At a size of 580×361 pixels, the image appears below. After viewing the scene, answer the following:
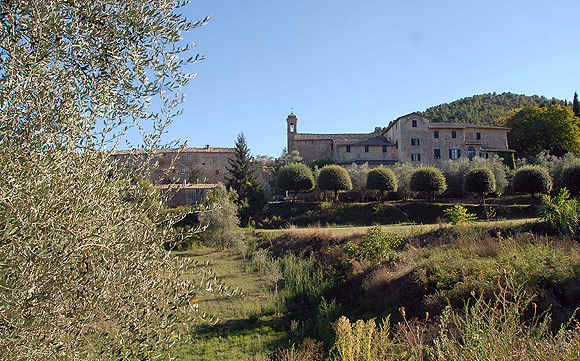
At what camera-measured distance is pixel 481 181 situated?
30203 mm

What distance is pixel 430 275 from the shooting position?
11.1m

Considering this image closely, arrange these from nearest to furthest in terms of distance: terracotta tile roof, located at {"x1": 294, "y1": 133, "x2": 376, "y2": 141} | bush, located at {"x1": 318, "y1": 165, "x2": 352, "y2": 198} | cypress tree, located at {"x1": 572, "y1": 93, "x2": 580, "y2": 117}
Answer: bush, located at {"x1": 318, "y1": 165, "x2": 352, "y2": 198}, terracotta tile roof, located at {"x1": 294, "y1": 133, "x2": 376, "y2": 141}, cypress tree, located at {"x1": 572, "y1": 93, "x2": 580, "y2": 117}

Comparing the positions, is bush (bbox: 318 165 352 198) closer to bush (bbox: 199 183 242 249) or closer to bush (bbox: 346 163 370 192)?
bush (bbox: 346 163 370 192)

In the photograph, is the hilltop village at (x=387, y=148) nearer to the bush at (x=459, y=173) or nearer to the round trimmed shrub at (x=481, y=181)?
the bush at (x=459, y=173)

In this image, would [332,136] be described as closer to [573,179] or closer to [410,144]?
[410,144]

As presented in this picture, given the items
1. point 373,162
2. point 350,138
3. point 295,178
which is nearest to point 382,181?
point 295,178

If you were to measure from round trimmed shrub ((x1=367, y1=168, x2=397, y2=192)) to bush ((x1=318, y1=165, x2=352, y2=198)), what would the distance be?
230 centimetres

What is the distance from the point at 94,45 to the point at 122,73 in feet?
1.24

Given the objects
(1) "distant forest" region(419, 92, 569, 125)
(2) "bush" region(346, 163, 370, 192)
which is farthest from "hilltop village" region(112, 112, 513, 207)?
(1) "distant forest" region(419, 92, 569, 125)

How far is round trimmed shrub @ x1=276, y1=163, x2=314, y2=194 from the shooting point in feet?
129

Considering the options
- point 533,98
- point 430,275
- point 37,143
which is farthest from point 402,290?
point 533,98

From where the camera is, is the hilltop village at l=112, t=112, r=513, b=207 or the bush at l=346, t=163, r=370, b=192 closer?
the bush at l=346, t=163, r=370, b=192

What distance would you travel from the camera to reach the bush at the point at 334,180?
37062mm

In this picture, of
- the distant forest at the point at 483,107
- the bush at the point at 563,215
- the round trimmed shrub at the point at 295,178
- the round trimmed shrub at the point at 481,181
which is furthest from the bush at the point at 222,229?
the distant forest at the point at 483,107
